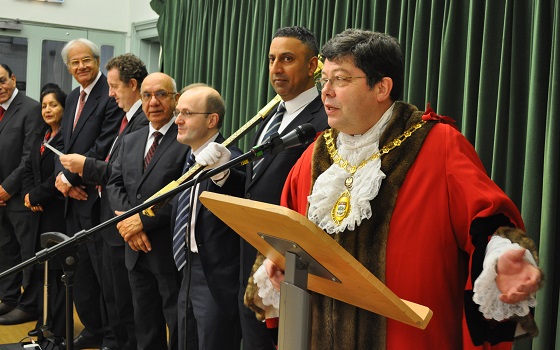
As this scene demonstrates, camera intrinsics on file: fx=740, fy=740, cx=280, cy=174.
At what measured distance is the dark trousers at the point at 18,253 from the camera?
5348 mm

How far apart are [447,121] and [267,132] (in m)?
1.01

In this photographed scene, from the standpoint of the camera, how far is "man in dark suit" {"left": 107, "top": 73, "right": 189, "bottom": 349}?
11.8ft

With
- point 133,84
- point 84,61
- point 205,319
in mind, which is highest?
point 84,61

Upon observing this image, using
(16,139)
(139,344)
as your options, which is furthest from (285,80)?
(16,139)

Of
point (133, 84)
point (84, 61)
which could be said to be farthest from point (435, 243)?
point (84, 61)

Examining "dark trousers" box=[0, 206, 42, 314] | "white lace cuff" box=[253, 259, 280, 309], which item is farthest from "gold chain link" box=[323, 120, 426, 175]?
"dark trousers" box=[0, 206, 42, 314]

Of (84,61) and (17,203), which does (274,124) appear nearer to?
(84,61)

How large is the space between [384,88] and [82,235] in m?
1.01

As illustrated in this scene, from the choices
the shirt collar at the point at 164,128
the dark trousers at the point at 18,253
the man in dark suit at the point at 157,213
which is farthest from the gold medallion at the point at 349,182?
the dark trousers at the point at 18,253

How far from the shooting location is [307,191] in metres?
2.22

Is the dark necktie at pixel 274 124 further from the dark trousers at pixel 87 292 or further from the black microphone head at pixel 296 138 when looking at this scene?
the dark trousers at pixel 87 292

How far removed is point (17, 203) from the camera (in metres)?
5.41

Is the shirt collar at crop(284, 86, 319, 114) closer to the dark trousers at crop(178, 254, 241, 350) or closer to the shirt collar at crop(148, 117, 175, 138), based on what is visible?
the dark trousers at crop(178, 254, 241, 350)

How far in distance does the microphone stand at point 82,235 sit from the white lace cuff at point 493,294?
66 centimetres
